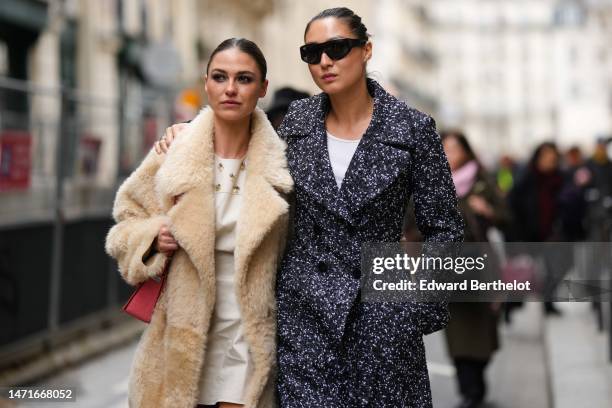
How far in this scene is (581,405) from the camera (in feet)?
23.1

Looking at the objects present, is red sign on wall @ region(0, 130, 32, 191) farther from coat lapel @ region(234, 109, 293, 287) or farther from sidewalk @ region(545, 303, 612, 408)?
coat lapel @ region(234, 109, 293, 287)

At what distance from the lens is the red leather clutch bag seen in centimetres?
381

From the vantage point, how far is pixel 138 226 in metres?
3.82

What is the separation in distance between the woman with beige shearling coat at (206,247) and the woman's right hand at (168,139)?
9cm

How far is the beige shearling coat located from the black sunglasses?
0.30 meters

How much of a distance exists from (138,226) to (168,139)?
0.34 m

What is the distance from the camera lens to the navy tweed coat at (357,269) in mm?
3605

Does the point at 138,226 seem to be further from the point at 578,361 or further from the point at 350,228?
the point at 578,361

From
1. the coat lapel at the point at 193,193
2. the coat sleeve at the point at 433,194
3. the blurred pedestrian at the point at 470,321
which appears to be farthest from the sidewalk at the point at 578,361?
the coat lapel at the point at 193,193

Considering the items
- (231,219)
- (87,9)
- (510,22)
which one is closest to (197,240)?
(231,219)

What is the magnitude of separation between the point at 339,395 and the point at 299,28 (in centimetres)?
4340

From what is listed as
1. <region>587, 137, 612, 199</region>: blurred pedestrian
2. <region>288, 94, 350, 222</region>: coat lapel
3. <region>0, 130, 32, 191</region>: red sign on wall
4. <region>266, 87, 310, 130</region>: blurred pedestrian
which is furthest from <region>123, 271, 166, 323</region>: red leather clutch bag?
<region>587, 137, 612, 199</region>: blurred pedestrian

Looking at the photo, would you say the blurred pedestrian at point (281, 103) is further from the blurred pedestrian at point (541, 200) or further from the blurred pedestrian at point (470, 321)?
the blurred pedestrian at point (541, 200)

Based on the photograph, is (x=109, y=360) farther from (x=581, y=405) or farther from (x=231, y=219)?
(x=231, y=219)
